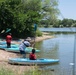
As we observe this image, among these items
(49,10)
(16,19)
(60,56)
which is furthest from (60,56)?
(49,10)

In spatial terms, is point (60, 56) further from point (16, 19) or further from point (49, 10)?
point (49, 10)

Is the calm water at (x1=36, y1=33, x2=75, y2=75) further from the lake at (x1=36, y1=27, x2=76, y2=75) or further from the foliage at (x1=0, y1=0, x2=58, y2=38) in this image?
the foliage at (x1=0, y1=0, x2=58, y2=38)

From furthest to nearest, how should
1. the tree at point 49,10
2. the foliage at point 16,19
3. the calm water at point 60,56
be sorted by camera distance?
1. the tree at point 49,10
2. the foliage at point 16,19
3. the calm water at point 60,56

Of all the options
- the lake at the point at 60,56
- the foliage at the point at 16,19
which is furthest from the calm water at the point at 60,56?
the foliage at the point at 16,19

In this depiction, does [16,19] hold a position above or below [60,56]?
above

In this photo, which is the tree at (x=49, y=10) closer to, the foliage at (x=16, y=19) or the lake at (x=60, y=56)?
the foliage at (x=16, y=19)

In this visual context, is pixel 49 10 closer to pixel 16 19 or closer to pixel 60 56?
pixel 16 19

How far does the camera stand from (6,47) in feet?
89.4

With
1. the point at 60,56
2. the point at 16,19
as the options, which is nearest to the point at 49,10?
the point at 16,19

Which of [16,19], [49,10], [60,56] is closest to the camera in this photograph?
[60,56]

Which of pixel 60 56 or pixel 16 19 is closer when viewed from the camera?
pixel 60 56

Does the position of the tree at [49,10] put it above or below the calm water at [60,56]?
above

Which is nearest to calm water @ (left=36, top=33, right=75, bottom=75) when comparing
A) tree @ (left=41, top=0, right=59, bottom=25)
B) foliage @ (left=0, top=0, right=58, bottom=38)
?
foliage @ (left=0, top=0, right=58, bottom=38)

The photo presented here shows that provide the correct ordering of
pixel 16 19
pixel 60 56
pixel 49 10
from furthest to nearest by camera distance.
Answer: pixel 49 10, pixel 16 19, pixel 60 56
